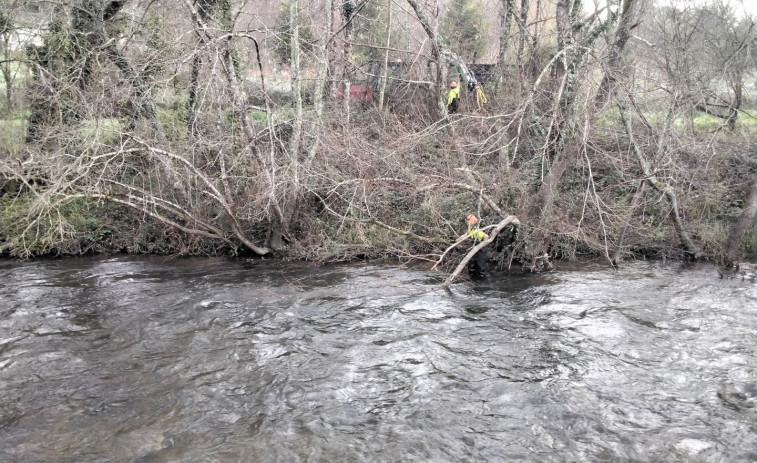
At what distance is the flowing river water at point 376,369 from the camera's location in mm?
6762

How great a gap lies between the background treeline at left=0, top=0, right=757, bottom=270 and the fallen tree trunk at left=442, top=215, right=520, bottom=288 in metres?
0.60

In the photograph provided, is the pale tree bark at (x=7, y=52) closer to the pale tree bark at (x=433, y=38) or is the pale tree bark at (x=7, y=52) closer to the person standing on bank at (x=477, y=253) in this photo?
the pale tree bark at (x=433, y=38)

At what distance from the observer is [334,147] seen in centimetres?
1452

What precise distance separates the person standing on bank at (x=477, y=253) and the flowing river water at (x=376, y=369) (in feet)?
2.03

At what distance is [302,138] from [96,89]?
494 cm

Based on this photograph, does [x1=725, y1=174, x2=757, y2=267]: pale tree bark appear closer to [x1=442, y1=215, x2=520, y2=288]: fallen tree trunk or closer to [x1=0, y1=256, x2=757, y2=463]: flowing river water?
[x1=0, y1=256, x2=757, y2=463]: flowing river water

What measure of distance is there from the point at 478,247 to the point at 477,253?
0.58 m

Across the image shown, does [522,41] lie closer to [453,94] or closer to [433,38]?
[453,94]

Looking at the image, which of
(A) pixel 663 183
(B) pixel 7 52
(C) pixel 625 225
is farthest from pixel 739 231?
(B) pixel 7 52

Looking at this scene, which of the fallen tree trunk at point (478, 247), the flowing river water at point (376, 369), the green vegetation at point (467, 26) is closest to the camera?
the flowing river water at point (376, 369)

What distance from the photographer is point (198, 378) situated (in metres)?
8.25

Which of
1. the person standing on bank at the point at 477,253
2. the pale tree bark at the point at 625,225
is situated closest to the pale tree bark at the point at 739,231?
the pale tree bark at the point at 625,225

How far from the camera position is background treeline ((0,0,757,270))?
527 inches

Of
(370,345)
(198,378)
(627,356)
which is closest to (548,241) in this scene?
(627,356)
